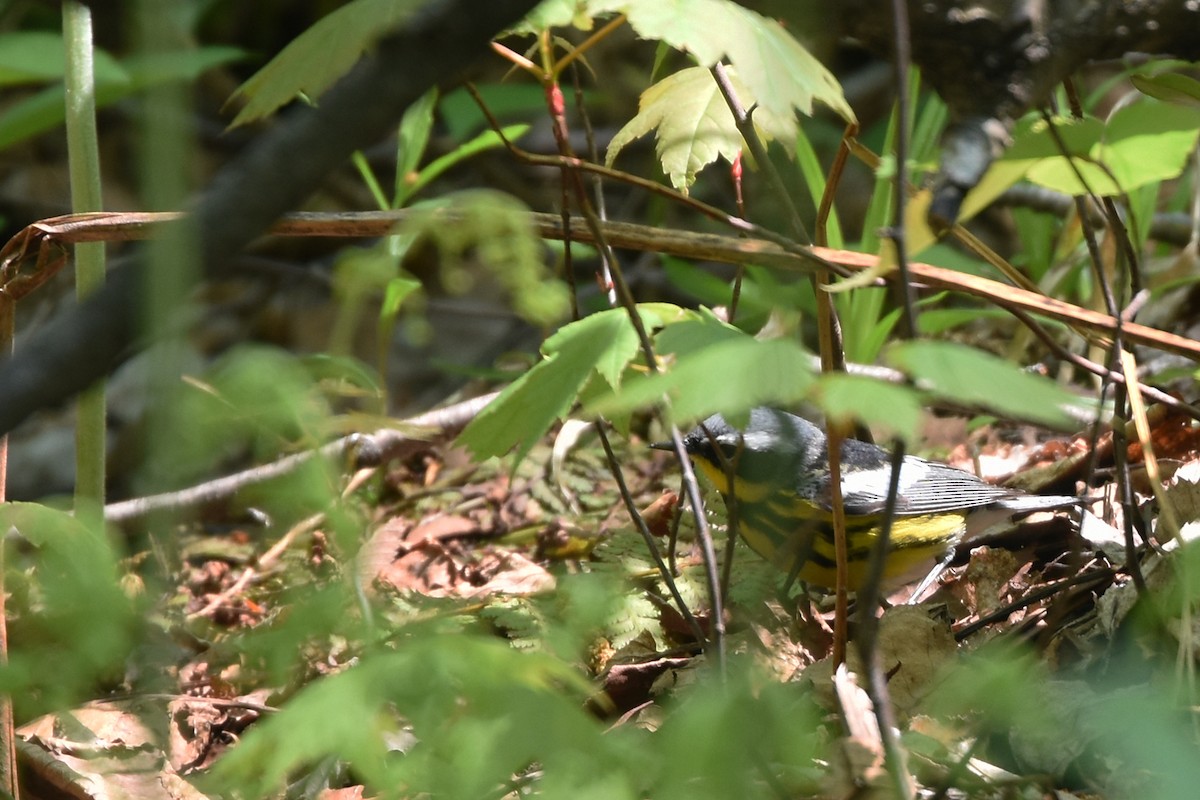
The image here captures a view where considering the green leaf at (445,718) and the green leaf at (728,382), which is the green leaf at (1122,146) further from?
the green leaf at (445,718)

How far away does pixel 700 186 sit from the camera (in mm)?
5023

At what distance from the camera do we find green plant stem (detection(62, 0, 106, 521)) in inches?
69.0

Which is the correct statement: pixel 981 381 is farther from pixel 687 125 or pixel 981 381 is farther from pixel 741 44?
pixel 687 125

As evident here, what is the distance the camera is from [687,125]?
5.74 ft

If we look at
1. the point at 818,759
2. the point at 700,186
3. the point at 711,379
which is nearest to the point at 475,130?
the point at 700,186

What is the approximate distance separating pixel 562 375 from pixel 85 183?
91cm

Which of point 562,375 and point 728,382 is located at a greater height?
point 728,382

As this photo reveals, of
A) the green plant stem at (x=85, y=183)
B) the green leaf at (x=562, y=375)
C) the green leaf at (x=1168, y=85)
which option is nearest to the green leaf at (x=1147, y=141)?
the green leaf at (x=1168, y=85)

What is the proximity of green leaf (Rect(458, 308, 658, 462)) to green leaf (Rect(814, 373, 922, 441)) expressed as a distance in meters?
0.69

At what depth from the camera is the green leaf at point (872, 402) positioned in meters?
0.73

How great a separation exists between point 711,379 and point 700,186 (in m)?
4.34

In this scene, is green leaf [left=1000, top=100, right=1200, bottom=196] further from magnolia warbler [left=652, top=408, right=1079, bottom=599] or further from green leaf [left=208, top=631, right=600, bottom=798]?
magnolia warbler [left=652, top=408, right=1079, bottom=599]

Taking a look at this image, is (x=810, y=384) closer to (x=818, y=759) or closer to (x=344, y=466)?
(x=818, y=759)

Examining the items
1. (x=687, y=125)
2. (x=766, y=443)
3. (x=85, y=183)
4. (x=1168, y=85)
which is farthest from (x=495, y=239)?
(x=766, y=443)
